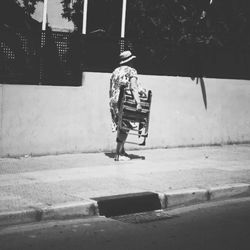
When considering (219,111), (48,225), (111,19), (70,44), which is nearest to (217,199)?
(48,225)

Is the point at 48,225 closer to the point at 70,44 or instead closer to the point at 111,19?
the point at 70,44

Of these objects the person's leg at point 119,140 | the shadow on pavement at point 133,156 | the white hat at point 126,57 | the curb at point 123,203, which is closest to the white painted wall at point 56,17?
the white hat at point 126,57

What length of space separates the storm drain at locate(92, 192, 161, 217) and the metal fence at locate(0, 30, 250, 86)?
3.57m

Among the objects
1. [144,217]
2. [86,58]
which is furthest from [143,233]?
[86,58]

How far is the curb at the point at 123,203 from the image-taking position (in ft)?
21.1

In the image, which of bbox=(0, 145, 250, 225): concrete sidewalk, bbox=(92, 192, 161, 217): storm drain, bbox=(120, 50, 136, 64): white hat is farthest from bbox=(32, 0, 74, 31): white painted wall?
bbox=(92, 192, 161, 217): storm drain

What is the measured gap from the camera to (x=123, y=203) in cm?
731

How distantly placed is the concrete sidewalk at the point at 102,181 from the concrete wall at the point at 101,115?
13.5 inches

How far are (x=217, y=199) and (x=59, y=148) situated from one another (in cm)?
346

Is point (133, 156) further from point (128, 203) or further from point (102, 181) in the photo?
point (128, 203)

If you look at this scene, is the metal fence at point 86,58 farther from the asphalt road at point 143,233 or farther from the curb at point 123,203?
the asphalt road at point 143,233

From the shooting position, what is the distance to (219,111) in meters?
13.0

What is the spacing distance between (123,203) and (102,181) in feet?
3.58

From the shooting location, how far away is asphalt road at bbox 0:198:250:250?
5.68m
